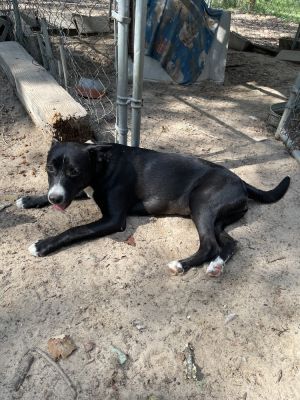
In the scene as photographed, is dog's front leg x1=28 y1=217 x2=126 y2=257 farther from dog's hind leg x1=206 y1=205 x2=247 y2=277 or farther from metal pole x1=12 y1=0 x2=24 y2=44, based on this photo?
metal pole x1=12 y1=0 x2=24 y2=44

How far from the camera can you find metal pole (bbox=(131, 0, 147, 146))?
126 inches

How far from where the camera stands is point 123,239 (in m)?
3.22

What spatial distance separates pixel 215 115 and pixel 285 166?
1.67 m

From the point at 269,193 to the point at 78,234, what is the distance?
1913 millimetres

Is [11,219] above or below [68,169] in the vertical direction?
below

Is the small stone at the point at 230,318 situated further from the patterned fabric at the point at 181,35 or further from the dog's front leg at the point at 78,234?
the patterned fabric at the point at 181,35

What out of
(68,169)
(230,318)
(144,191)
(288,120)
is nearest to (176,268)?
(230,318)

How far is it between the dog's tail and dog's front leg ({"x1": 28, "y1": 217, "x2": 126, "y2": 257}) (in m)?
1.28

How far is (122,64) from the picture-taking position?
3.52 meters

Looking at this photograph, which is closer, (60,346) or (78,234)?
(60,346)

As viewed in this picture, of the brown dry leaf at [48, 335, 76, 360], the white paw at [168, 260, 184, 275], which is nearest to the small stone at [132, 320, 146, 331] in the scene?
the brown dry leaf at [48, 335, 76, 360]

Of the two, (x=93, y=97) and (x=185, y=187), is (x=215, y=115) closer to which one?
(x=93, y=97)

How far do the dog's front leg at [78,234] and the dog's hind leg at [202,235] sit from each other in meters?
0.60

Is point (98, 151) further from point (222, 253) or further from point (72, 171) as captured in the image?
point (222, 253)
